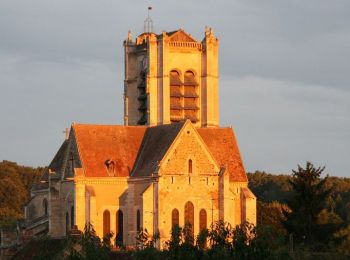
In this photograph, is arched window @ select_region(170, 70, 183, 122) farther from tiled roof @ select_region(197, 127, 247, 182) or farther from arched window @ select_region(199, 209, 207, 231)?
arched window @ select_region(199, 209, 207, 231)

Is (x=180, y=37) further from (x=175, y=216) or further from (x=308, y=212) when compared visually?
(x=308, y=212)

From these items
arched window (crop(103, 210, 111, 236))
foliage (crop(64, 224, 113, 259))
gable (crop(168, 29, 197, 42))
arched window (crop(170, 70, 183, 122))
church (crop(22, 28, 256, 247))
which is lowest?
foliage (crop(64, 224, 113, 259))

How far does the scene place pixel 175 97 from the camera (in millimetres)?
112250

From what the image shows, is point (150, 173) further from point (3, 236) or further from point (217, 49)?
point (217, 49)

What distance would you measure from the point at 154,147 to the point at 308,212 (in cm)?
1235

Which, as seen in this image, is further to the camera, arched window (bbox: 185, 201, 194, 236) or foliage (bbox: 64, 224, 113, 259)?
arched window (bbox: 185, 201, 194, 236)

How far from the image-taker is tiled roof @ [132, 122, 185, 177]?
95.2 metres

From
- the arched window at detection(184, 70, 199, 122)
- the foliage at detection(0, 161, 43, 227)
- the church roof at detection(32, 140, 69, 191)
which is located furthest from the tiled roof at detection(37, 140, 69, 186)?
the foliage at detection(0, 161, 43, 227)

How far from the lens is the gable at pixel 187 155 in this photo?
9438cm

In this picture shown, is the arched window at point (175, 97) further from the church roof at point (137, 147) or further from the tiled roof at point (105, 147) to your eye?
the tiled roof at point (105, 147)

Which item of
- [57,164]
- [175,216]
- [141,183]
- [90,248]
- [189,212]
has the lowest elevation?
[90,248]

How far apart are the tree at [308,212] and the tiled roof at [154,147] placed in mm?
8911

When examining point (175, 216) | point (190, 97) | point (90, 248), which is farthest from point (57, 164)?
point (90, 248)

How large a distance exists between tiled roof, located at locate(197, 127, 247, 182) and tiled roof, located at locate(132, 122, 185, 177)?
3405mm
